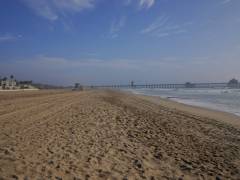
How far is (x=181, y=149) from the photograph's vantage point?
22.0 ft

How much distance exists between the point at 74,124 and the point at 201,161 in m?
5.52


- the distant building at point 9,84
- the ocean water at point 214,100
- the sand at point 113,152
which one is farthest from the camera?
the distant building at point 9,84

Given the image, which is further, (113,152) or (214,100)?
(214,100)

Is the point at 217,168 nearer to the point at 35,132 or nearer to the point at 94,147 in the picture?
the point at 94,147

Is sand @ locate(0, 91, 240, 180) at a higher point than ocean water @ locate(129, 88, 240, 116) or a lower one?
higher

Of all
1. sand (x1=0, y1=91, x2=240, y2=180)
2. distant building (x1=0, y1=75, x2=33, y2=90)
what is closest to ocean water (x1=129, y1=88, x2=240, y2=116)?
sand (x1=0, y1=91, x2=240, y2=180)

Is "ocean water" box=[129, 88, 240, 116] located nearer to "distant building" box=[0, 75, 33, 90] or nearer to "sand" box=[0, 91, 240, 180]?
"sand" box=[0, 91, 240, 180]

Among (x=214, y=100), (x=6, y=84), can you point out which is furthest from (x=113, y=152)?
Answer: (x=6, y=84)

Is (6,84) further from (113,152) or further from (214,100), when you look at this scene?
(113,152)

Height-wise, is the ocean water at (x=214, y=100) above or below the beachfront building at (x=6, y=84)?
below

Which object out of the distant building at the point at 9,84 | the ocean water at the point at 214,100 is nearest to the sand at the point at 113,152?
the ocean water at the point at 214,100

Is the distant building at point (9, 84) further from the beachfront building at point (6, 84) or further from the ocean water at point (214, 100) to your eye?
the ocean water at point (214, 100)

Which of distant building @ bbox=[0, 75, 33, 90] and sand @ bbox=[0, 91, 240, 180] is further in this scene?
distant building @ bbox=[0, 75, 33, 90]

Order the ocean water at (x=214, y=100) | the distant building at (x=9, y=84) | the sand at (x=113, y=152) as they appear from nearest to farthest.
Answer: the sand at (x=113, y=152), the ocean water at (x=214, y=100), the distant building at (x=9, y=84)
